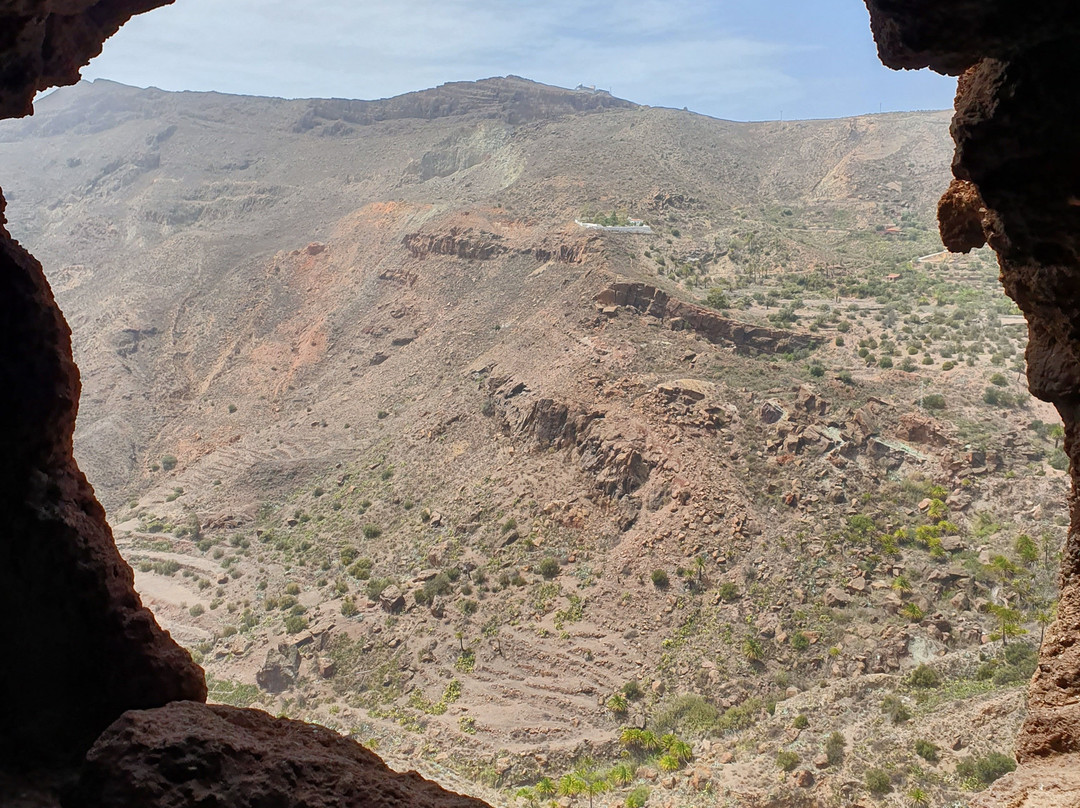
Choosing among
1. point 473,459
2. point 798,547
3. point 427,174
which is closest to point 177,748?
point 798,547

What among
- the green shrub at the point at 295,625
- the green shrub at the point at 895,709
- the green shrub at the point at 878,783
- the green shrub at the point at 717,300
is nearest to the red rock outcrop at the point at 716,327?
the green shrub at the point at 717,300

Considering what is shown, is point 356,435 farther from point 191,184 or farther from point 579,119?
point 191,184

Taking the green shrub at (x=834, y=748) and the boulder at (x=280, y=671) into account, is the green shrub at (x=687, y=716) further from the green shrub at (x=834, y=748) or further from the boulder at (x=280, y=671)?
the boulder at (x=280, y=671)

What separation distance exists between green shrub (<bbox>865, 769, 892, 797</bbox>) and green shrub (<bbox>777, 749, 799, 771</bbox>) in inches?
92.5

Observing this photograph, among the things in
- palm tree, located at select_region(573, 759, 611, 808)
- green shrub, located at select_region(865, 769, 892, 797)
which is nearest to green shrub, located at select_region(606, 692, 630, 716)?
palm tree, located at select_region(573, 759, 611, 808)

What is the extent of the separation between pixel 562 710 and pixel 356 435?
1113 inches

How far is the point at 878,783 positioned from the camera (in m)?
20.6

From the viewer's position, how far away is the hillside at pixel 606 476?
27.2 metres

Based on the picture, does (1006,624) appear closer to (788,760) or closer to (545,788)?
(788,760)

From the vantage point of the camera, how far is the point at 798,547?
106ft

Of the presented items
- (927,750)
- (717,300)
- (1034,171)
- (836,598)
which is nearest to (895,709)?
(927,750)

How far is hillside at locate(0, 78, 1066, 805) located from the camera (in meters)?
27.2

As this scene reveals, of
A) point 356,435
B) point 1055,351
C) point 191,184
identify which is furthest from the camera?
point 191,184

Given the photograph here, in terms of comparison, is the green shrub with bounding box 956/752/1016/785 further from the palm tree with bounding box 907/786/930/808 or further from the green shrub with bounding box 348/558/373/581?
the green shrub with bounding box 348/558/373/581
